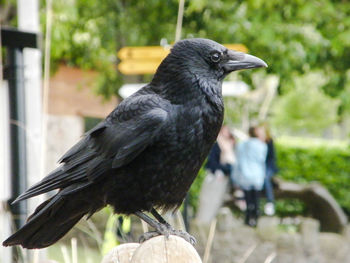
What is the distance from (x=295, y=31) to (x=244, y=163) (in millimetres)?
1807

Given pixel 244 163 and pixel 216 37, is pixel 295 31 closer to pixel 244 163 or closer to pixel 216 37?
pixel 216 37

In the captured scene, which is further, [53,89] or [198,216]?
[53,89]

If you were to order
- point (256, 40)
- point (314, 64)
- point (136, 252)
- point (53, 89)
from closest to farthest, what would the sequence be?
point (136, 252), point (256, 40), point (314, 64), point (53, 89)

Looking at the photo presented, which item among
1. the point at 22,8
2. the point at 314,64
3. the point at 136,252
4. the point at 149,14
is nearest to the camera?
the point at 136,252

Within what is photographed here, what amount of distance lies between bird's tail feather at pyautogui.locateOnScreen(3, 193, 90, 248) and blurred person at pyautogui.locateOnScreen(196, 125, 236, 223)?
6.24 m

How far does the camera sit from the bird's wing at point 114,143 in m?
2.49

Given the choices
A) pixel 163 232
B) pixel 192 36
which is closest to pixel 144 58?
pixel 192 36

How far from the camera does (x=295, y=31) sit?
26.1ft

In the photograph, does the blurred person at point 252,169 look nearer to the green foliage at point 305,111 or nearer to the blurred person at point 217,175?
the blurred person at point 217,175

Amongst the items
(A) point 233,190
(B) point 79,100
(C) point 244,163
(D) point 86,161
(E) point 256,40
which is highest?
(D) point 86,161

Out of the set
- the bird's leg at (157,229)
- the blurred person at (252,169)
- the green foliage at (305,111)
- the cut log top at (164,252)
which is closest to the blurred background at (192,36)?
the blurred person at (252,169)

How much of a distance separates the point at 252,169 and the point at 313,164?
608 centimetres

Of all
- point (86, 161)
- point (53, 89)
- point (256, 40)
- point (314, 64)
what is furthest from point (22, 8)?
point (53, 89)

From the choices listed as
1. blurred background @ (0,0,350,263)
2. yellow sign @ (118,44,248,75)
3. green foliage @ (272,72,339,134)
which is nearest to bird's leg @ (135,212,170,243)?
blurred background @ (0,0,350,263)
